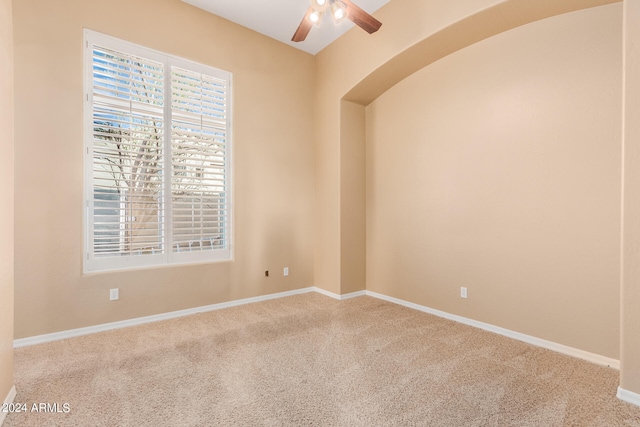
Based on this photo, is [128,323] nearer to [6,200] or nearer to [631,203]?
[6,200]

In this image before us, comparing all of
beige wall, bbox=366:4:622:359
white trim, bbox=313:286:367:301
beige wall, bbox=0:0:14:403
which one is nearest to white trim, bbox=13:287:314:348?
white trim, bbox=313:286:367:301

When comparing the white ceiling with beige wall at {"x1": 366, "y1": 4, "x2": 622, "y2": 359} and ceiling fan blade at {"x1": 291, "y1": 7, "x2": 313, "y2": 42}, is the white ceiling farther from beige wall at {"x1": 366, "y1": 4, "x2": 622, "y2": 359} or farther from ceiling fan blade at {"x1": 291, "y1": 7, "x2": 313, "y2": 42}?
beige wall at {"x1": 366, "y1": 4, "x2": 622, "y2": 359}

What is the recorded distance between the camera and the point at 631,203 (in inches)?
75.3

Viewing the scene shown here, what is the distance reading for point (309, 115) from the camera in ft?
15.4

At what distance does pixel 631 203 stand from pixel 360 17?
2.39 m

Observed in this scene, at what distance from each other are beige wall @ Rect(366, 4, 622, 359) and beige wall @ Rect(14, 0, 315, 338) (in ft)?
4.76

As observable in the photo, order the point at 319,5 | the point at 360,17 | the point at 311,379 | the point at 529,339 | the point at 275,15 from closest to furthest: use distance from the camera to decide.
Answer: the point at 311,379
the point at 319,5
the point at 360,17
the point at 529,339
the point at 275,15

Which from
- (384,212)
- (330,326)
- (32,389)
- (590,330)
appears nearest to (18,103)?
(32,389)

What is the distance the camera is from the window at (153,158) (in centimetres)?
308

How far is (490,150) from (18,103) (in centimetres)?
440

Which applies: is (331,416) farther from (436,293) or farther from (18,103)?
(18,103)

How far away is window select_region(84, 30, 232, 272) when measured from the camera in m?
3.08

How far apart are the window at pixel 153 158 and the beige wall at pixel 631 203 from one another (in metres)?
3.68

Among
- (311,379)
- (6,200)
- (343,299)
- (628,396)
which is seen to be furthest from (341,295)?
(6,200)
